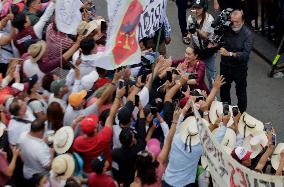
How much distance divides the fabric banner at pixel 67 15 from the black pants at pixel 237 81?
2150 millimetres

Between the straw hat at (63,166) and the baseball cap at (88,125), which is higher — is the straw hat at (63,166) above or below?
below

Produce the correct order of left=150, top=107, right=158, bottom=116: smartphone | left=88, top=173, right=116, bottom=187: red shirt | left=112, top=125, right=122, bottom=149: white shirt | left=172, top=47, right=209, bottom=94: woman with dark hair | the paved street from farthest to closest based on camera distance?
the paved street
left=172, top=47, right=209, bottom=94: woman with dark hair
left=150, top=107, right=158, bottom=116: smartphone
left=112, top=125, right=122, bottom=149: white shirt
left=88, top=173, right=116, bottom=187: red shirt

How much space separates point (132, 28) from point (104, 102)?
1025mm

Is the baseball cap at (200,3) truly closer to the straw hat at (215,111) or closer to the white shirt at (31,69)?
the straw hat at (215,111)

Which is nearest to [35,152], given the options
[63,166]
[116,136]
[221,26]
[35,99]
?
[63,166]

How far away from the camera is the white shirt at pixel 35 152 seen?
5.54 m

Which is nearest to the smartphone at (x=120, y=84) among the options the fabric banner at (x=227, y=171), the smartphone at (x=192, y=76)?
the smartphone at (x=192, y=76)

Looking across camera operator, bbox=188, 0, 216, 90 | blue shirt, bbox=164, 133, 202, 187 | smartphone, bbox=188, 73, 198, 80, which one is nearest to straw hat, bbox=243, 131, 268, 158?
blue shirt, bbox=164, 133, 202, 187

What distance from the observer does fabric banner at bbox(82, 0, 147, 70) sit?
5680 millimetres

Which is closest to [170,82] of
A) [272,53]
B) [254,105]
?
[254,105]

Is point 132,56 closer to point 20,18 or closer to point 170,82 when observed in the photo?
point 170,82

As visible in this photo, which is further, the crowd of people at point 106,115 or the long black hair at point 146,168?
the crowd of people at point 106,115

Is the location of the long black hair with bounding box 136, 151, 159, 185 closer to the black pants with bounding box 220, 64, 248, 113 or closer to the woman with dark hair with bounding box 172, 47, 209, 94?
the woman with dark hair with bounding box 172, 47, 209, 94

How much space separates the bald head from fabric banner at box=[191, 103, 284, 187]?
288cm
